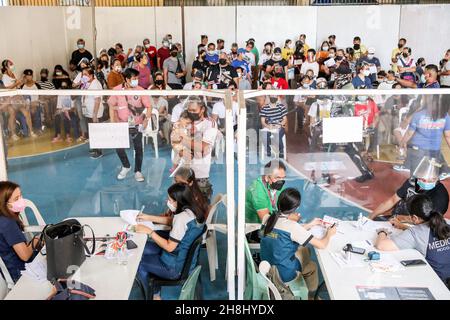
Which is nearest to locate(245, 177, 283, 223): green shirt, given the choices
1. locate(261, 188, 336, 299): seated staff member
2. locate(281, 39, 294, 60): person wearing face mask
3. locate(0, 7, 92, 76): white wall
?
locate(261, 188, 336, 299): seated staff member

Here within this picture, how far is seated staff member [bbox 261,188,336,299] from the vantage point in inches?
128

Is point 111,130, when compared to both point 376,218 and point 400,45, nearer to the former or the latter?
point 376,218

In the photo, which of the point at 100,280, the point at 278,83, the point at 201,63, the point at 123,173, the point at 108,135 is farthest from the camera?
the point at 201,63

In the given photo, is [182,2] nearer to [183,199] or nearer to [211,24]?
[211,24]

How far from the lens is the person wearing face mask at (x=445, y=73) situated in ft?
33.1

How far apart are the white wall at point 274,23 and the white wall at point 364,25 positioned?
0.95 ft

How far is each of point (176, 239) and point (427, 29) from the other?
419 inches

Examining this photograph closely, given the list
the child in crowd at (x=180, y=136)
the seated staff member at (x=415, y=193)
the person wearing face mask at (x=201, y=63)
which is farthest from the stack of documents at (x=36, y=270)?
the person wearing face mask at (x=201, y=63)

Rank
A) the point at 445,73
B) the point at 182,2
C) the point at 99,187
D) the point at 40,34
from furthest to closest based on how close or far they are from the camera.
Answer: the point at 182,2 < the point at 40,34 < the point at 445,73 < the point at 99,187

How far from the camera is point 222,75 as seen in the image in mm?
9086

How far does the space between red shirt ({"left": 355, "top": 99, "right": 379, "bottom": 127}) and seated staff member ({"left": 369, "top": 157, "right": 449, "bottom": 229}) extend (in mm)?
627

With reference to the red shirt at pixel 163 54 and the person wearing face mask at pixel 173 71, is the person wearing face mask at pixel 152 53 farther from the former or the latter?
the person wearing face mask at pixel 173 71

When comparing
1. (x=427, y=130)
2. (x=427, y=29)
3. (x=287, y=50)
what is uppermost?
(x=427, y=29)

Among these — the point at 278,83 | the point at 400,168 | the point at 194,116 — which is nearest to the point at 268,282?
the point at 194,116
